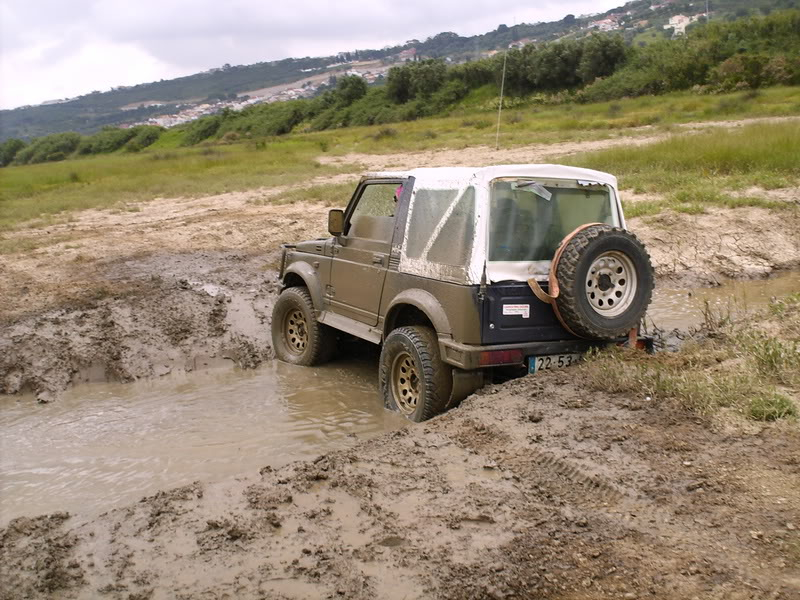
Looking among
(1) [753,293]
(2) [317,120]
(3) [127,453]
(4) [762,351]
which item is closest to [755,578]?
(4) [762,351]

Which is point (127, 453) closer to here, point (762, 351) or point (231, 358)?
point (231, 358)

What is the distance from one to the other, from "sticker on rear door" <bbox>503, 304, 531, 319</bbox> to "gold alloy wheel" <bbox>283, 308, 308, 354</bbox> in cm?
296

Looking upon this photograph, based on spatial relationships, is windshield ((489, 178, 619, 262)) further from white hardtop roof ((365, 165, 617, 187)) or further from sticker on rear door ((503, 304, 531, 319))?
sticker on rear door ((503, 304, 531, 319))

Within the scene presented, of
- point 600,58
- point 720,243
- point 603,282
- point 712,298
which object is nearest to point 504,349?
point 603,282

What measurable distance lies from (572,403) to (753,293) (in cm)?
539

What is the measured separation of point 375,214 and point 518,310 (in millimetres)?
1883

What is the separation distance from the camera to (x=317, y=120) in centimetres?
6378

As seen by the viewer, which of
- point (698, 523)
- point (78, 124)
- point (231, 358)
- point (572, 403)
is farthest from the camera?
point (78, 124)

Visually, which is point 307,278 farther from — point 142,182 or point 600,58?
point 600,58

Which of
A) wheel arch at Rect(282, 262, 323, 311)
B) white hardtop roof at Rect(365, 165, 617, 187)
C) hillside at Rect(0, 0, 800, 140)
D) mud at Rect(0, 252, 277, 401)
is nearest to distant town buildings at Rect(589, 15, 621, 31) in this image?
hillside at Rect(0, 0, 800, 140)

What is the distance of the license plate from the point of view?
17.9 feet

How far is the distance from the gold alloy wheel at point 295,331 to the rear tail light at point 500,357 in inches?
114

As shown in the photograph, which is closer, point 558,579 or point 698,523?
point 558,579

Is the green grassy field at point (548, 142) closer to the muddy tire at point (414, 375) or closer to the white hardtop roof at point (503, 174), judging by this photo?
the white hardtop roof at point (503, 174)
